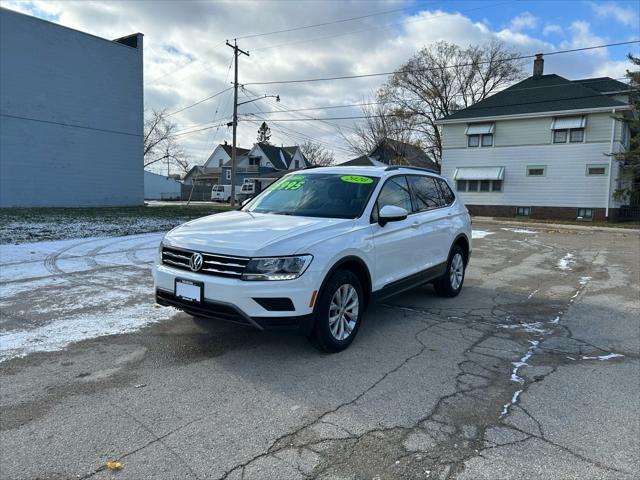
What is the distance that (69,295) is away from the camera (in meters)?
6.34

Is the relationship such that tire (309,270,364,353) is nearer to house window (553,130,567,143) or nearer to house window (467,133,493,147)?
house window (553,130,567,143)

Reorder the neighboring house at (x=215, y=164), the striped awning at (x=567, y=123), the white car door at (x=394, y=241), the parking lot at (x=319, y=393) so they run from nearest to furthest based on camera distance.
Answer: the parking lot at (x=319, y=393) → the white car door at (x=394, y=241) → the striped awning at (x=567, y=123) → the neighboring house at (x=215, y=164)

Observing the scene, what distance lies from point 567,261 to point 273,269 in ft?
31.7

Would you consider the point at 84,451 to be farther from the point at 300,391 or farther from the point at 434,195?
the point at 434,195

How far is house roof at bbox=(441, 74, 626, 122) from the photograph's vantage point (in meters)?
25.9

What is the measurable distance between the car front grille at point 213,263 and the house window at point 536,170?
27.4m

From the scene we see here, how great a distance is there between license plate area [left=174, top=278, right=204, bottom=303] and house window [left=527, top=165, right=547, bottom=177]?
2758cm

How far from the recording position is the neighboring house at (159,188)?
57531 millimetres

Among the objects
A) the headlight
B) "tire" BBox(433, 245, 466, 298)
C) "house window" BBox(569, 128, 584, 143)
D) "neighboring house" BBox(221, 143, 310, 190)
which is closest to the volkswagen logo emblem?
the headlight

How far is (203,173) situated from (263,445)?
7688cm

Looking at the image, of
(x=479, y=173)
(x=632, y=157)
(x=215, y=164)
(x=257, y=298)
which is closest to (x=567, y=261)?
(x=257, y=298)

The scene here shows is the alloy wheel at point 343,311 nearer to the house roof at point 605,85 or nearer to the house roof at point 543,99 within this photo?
the house roof at point 543,99

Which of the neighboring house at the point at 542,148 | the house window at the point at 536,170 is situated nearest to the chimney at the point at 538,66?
the neighboring house at the point at 542,148

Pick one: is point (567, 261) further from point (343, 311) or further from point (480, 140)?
point (480, 140)
